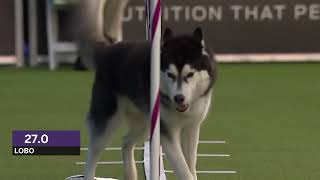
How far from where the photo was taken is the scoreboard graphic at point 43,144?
6.90 meters

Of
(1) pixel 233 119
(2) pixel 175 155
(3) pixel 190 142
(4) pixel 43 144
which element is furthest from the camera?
(1) pixel 233 119

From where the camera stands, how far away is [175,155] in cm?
510

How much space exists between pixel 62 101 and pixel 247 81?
3.48 meters

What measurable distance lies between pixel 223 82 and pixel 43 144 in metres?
6.46

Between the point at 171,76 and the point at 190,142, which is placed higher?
the point at 171,76

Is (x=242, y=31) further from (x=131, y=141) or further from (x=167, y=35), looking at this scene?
(x=167, y=35)

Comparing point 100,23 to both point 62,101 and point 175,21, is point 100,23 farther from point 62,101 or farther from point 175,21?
point 175,21

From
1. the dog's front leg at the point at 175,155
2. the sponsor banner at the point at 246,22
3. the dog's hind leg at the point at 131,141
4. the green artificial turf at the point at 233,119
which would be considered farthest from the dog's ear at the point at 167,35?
the sponsor banner at the point at 246,22

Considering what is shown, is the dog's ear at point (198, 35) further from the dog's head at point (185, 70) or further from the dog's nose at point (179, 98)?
the dog's nose at point (179, 98)

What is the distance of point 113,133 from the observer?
5.76 m

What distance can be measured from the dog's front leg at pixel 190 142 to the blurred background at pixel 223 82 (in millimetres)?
996

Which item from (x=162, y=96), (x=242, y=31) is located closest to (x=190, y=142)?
(x=162, y=96)

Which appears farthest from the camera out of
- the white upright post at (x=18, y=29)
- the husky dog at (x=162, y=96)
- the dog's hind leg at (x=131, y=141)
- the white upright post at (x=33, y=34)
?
the white upright post at (x=33, y=34)

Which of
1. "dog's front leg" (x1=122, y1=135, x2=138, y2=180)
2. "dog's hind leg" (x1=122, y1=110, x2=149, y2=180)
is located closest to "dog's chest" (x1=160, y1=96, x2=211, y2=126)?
"dog's hind leg" (x1=122, y1=110, x2=149, y2=180)
